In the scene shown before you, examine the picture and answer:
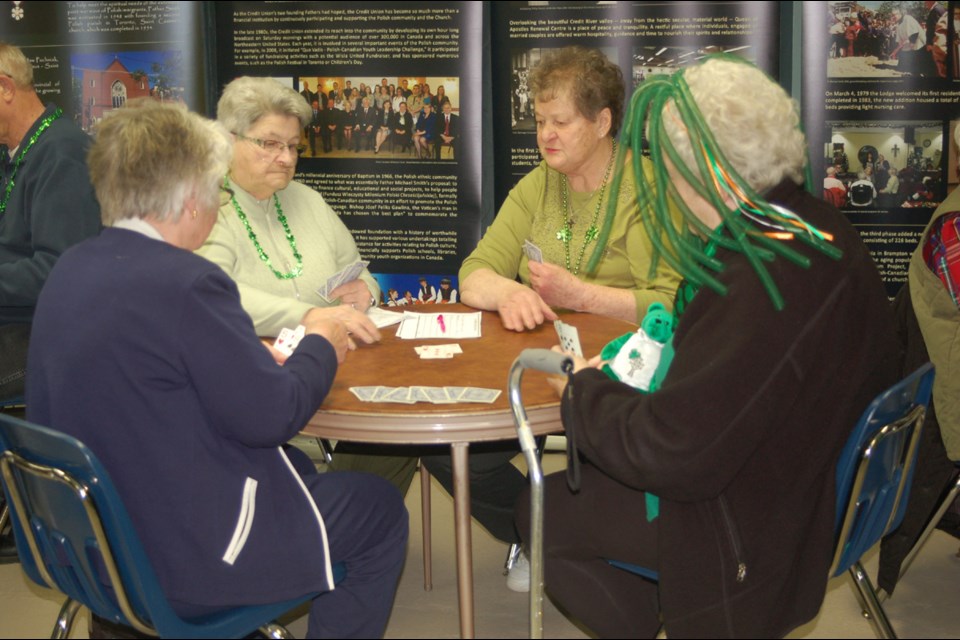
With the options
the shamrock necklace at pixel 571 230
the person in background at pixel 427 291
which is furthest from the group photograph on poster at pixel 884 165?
the person in background at pixel 427 291

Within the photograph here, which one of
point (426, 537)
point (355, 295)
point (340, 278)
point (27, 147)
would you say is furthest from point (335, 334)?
point (27, 147)

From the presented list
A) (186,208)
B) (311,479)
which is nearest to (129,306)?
(186,208)

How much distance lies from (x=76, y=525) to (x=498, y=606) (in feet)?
5.01

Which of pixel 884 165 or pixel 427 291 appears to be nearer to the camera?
pixel 884 165

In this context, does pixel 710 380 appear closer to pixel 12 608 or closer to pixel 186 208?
pixel 186 208

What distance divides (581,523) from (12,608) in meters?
1.87

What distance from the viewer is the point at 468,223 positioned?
427 centimetres

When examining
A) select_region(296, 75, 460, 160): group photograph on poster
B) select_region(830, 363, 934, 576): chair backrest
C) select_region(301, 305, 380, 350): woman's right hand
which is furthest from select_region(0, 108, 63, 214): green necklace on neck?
select_region(830, 363, 934, 576): chair backrest

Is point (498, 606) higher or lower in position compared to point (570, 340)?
lower

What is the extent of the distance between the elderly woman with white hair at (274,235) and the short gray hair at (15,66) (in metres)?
0.92

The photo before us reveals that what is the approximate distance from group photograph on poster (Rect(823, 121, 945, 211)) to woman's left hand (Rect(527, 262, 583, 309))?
150 centimetres

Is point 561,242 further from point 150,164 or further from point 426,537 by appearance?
point 150,164

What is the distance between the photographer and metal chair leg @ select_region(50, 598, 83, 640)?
2.22m

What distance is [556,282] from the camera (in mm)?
3041
